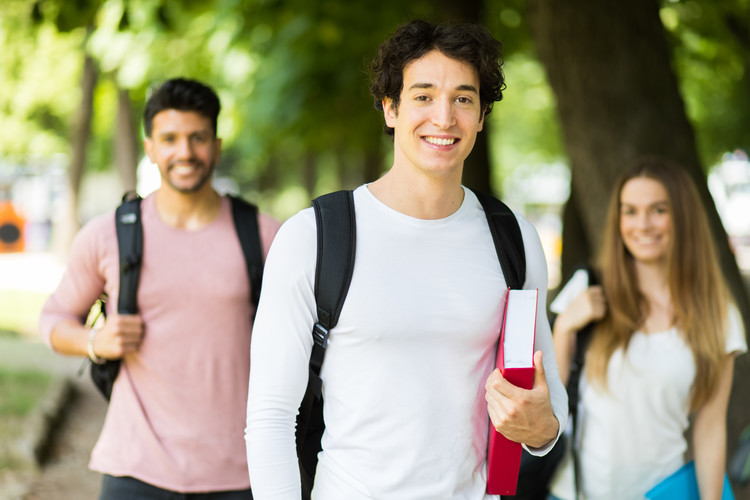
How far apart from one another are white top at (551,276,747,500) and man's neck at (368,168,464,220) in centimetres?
129

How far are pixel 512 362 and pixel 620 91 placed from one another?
3.58 metres

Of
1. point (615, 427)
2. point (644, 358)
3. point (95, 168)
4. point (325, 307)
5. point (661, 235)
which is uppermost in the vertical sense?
point (95, 168)

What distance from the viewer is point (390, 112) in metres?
2.36

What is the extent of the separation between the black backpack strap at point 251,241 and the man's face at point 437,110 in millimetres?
1185

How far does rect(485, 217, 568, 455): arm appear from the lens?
2.12 m

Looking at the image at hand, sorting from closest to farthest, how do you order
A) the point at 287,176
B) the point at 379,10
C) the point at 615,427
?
1. the point at 615,427
2. the point at 379,10
3. the point at 287,176

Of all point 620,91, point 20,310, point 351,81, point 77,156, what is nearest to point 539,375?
point 620,91

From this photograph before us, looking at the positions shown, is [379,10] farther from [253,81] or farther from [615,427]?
[615,427]

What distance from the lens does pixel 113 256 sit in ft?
10.9

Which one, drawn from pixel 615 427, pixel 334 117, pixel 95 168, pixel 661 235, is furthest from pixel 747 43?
pixel 95 168

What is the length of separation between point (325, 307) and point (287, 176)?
120 feet

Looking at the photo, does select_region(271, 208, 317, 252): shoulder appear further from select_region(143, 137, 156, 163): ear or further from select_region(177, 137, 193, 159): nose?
select_region(143, 137, 156, 163): ear

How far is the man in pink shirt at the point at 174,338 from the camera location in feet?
10.4

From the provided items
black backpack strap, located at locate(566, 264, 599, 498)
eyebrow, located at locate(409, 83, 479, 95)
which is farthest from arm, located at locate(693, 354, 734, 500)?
eyebrow, located at locate(409, 83, 479, 95)
